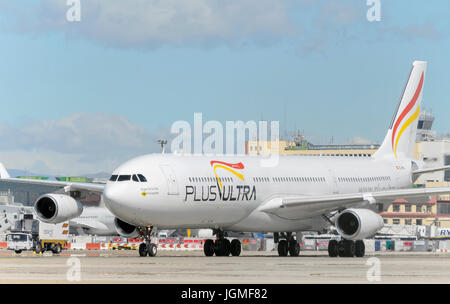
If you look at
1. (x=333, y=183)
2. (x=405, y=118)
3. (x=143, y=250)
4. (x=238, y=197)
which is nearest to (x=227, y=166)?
(x=238, y=197)

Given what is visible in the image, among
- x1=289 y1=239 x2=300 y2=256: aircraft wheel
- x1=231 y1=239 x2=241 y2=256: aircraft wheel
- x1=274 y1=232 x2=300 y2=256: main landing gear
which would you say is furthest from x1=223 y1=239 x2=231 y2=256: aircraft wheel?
x1=289 y1=239 x2=300 y2=256: aircraft wheel

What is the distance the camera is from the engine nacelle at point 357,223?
44.8 metres

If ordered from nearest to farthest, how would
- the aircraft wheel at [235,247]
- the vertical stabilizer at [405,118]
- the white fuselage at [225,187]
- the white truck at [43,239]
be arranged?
the white fuselage at [225,187], the aircraft wheel at [235,247], the vertical stabilizer at [405,118], the white truck at [43,239]

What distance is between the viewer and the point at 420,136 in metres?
189

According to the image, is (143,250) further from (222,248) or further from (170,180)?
(222,248)

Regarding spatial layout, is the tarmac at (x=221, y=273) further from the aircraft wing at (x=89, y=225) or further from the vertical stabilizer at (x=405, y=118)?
the aircraft wing at (x=89, y=225)

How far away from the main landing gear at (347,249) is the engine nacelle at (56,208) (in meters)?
13.1

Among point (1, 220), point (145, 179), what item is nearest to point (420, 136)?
point (1, 220)

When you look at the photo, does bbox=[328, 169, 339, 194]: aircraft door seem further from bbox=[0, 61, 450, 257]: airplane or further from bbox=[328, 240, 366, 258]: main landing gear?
bbox=[328, 240, 366, 258]: main landing gear

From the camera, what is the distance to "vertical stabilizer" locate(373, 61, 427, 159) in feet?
190

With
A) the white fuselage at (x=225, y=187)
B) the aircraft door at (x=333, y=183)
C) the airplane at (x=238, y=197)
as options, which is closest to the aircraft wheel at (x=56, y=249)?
the airplane at (x=238, y=197)
